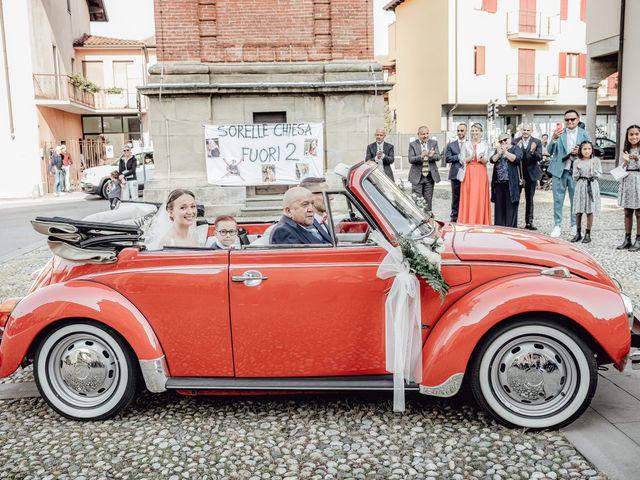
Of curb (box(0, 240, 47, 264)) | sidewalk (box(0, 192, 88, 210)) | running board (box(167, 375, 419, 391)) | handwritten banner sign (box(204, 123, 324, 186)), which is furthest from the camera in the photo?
sidewalk (box(0, 192, 88, 210))

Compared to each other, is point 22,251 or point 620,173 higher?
point 620,173

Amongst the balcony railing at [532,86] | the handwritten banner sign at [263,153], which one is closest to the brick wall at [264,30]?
the handwritten banner sign at [263,153]

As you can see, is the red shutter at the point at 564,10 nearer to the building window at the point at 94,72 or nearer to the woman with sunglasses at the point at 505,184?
the building window at the point at 94,72

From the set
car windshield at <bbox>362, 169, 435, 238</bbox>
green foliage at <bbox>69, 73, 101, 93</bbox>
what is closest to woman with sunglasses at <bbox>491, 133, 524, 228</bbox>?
car windshield at <bbox>362, 169, 435, 238</bbox>

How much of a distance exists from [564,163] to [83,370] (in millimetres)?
9429

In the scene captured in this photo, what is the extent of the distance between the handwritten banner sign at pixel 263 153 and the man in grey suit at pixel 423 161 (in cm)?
190

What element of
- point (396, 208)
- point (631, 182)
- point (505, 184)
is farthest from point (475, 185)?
point (396, 208)

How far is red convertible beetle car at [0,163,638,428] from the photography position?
12.4ft

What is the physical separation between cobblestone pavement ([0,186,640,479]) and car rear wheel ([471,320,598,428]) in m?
0.13

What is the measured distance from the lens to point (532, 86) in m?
43.2

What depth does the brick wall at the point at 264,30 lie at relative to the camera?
14547 mm

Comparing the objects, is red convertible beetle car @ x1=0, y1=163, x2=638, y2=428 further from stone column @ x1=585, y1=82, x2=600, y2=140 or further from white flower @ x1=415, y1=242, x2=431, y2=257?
stone column @ x1=585, y1=82, x2=600, y2=140

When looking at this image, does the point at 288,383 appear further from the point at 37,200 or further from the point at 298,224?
the point at 37,200

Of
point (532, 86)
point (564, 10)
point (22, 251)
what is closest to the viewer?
point (22, 251)
